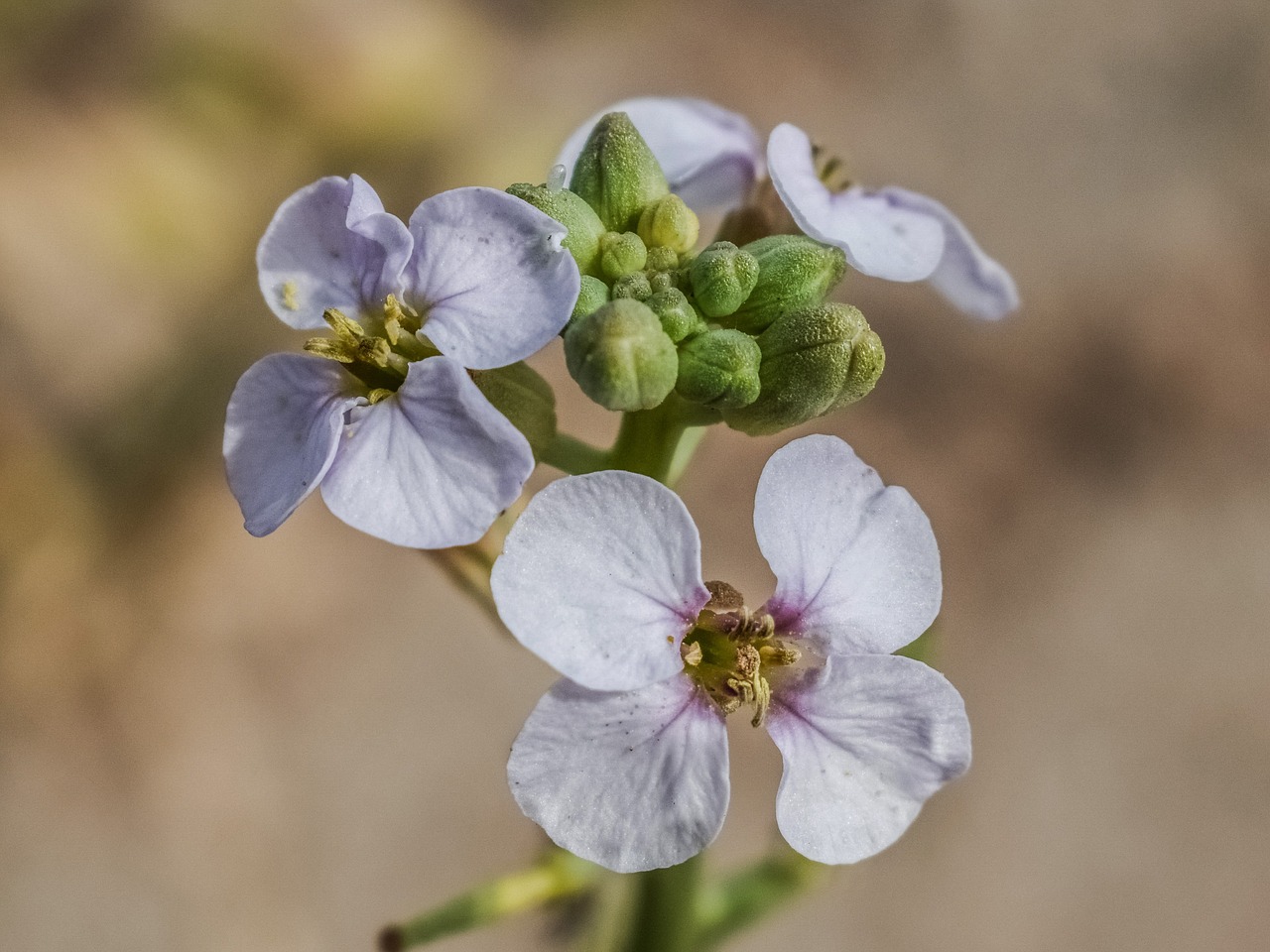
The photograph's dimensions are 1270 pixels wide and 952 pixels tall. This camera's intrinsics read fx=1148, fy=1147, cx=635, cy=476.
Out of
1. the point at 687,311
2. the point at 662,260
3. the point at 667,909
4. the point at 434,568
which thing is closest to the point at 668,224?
the point at 662,260

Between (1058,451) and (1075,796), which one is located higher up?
(1058,451)

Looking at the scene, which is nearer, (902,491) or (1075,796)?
(902,491)

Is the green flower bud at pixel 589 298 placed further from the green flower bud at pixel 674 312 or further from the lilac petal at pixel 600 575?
the lilac petal at pixel 600 575

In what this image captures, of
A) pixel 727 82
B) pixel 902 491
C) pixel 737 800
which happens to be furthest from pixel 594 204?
pixel 727 82

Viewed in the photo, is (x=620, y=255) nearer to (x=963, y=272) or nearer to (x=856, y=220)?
(x=856, y=220)

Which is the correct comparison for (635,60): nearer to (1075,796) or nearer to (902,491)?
(1075,796)

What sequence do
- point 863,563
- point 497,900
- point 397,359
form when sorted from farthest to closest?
1. point 497,900
2. point 397,359
3. point 863,563
